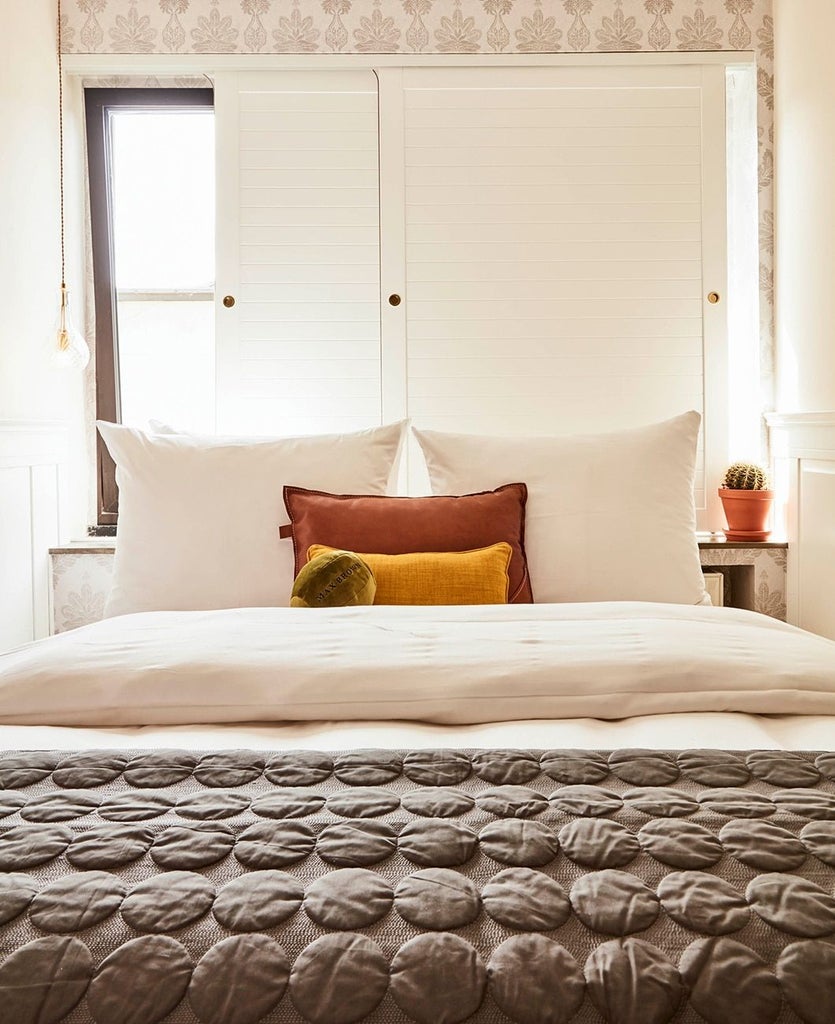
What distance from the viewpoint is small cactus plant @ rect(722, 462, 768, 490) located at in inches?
127

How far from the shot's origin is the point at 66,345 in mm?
3172

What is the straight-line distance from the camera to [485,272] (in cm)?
340

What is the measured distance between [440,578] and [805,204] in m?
1.70

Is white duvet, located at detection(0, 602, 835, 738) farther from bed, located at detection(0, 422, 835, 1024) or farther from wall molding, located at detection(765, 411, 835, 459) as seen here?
wall molding, located at detection(765, 411, 835, 459)

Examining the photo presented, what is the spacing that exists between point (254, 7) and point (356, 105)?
1.46 ft

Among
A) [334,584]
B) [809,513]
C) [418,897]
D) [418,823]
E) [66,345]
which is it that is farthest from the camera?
[66,345]

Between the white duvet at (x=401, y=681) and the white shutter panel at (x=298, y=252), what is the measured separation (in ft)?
6.25

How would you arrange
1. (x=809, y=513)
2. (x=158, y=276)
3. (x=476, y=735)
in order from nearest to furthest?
(x=476, y=735)
(x=809, y=513)
(x=158, y=276)

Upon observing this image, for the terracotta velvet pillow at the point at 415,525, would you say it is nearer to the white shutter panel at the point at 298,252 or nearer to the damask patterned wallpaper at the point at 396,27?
the white shutter panel at the point at 298,252

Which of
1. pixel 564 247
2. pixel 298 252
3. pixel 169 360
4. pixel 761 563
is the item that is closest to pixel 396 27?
pixel 298 252

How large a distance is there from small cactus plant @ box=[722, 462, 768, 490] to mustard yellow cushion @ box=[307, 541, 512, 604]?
1.24 metres

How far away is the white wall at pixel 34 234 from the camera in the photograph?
9.57 ft

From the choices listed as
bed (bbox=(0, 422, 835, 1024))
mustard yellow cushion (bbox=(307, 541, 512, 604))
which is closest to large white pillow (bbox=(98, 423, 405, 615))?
mustard yellow cushion (bbox=(307, 541, 512, 604))

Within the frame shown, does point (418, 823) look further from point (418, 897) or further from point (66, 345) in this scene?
point (66, 345)
